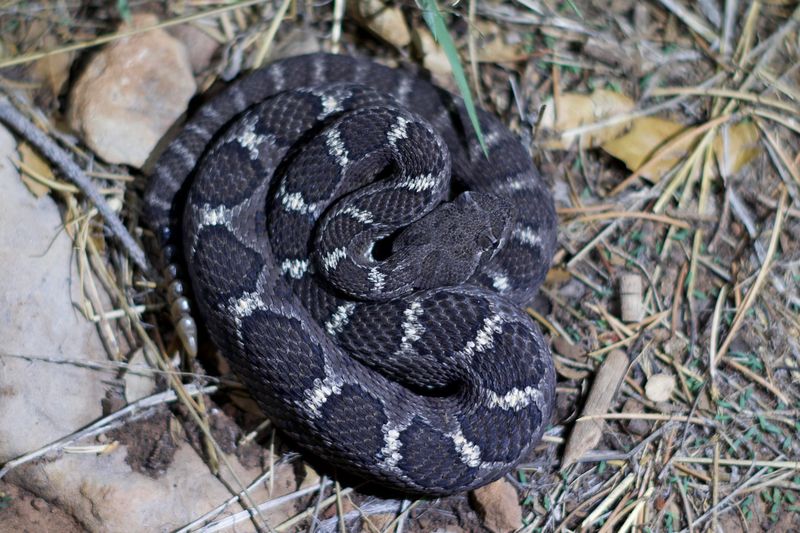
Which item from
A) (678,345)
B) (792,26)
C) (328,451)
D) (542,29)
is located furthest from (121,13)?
(792,26)

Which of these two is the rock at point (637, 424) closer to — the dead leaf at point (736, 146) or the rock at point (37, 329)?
the dead leaf at point (736, 146)

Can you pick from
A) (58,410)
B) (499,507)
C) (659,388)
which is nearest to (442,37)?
(659,388)

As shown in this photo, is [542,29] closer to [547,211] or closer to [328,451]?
[547,211]

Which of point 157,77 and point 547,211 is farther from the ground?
point 157,77

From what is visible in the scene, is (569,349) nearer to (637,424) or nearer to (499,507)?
(637,424)

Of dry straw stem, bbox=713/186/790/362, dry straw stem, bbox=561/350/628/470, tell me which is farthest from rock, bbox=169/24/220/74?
dry straw stem, bbox=713/186/790/362

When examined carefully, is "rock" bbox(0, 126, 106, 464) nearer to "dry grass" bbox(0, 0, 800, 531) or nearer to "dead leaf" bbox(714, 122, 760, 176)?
"dry grass" bbox(0, 0, 800, 531)

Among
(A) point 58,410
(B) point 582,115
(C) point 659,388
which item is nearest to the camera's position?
(A) point 58,410
